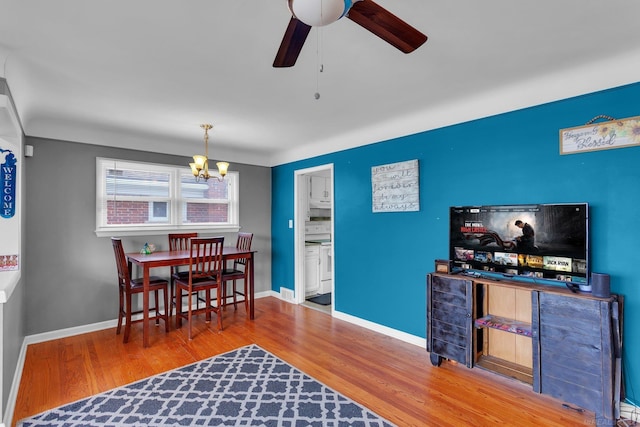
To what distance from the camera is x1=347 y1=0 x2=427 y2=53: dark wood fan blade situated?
1.25 m

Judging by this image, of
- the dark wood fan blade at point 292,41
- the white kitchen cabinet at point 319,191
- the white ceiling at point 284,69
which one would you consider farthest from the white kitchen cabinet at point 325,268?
the dark wood fan blade at point 292,41

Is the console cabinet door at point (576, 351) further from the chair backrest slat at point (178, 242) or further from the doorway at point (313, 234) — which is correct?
the chair backrest slat at point (178, 242)

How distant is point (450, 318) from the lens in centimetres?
275

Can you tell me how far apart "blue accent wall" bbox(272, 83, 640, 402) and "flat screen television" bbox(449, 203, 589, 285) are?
0.13 metres

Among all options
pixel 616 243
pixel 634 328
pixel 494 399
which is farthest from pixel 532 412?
pixel 616 243

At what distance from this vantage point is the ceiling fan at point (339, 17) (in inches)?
44.7

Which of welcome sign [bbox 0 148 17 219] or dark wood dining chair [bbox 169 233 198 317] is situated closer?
welcome sign [bbox 0 148 17 219]

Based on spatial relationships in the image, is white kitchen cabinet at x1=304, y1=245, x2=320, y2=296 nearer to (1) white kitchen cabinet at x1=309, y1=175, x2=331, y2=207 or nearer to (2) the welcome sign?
(1) white kitchen cabinet at x1=309, y1=175, x2=331, y2=207


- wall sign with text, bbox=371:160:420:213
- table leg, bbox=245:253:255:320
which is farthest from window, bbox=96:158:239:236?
wall sign with text, bbox=371:160:420:213

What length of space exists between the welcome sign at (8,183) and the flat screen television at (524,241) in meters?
3.61

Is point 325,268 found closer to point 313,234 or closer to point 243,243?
point 313,234

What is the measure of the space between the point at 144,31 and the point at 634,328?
354 centimetres

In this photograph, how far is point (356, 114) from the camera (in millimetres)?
3393

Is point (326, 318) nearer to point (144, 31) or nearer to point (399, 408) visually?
point (399, 408)
